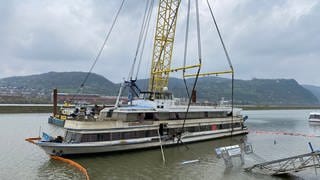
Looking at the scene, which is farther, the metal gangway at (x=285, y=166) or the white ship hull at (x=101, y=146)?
the white ship hull at (x=101, y=146)

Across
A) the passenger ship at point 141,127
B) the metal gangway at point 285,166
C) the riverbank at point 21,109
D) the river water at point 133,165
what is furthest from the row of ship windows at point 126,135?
the riverbank at point 21,109

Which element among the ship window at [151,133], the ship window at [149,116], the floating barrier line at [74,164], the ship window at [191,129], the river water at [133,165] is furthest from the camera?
the ship window at [191,129]

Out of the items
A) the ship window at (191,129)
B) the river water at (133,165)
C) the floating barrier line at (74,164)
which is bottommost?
the river water at (133,165)

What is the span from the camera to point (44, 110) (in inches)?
4144

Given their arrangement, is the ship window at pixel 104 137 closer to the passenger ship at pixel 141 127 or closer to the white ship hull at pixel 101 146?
the passenger ship at pixel 141 127

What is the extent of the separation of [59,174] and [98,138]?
574 cm

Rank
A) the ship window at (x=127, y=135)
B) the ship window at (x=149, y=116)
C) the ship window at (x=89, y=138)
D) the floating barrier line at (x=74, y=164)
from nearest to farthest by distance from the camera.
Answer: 1. the floating barrier line at (x=74, y=164)
2. the ship window at (x=89, y=138)
3. the ship window at (x=127, y=135)
4. the ship window at (x=149, y=116)

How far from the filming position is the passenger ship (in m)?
27.6

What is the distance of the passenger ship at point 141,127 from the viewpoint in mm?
27594

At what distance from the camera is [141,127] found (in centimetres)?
3188

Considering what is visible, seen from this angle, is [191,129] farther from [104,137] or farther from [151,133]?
[104,137]

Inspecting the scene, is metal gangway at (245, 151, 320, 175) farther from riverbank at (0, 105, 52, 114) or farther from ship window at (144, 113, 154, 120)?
riverbank at (0, 105, 52, 114)

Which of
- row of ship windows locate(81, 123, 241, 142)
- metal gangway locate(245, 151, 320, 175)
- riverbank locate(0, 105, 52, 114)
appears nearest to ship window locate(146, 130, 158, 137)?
row of ship windows locate(81, 123, 241, 142)

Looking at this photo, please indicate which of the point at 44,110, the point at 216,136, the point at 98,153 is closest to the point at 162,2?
the point at 216,136
